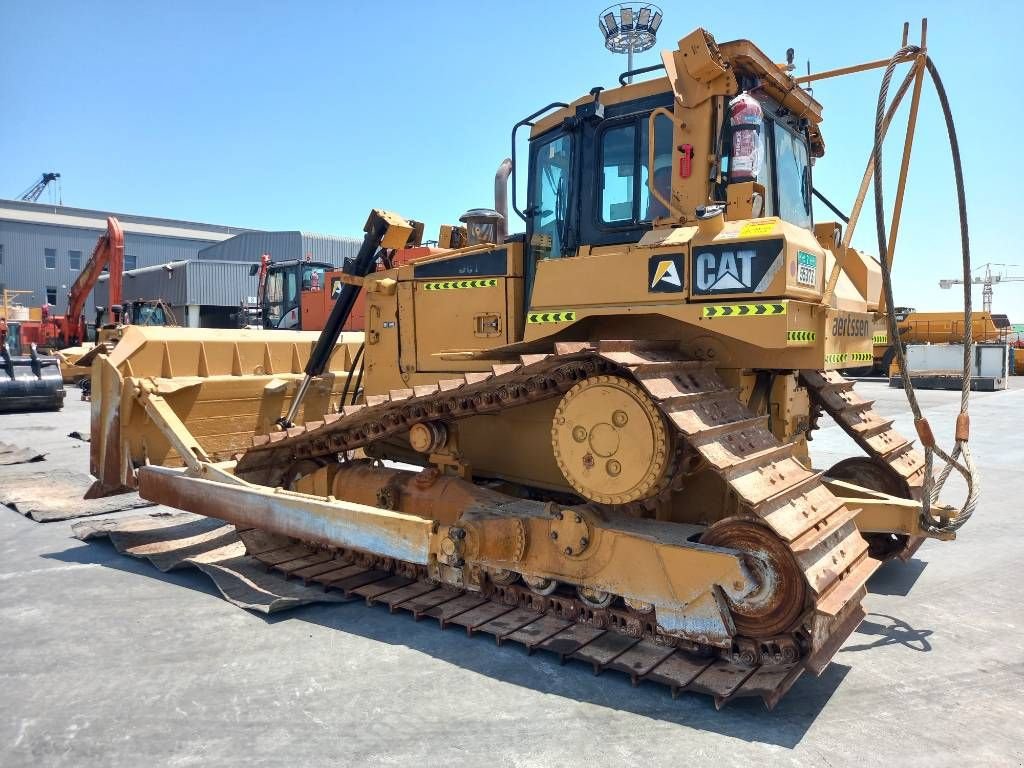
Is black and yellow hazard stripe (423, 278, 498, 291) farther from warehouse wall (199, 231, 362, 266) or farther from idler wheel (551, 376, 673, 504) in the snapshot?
warehouse wall (199, 231, 362, 266)

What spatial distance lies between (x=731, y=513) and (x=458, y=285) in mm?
2665

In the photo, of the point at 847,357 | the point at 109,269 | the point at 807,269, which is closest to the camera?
the point at 807,269

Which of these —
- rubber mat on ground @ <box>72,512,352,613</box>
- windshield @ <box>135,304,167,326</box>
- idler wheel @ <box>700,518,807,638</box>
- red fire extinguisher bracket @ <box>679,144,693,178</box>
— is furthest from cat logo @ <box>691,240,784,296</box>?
windshield @ <box>135,304,167,326</box>

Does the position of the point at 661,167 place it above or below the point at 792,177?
below

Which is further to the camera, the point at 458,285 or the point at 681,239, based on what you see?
the point at 458,285

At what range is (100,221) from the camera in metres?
48.9

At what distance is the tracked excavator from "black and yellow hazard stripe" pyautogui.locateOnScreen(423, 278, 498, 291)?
24 millimetres

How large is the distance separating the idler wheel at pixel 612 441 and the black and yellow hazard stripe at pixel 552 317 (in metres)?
0.62

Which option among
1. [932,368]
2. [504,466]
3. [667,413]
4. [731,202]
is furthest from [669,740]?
[932,368]

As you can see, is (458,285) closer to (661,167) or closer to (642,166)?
(642,166)

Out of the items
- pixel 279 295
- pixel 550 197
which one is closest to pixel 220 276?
pixel 279 295

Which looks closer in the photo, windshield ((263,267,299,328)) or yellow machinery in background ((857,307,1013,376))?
windshield ((263,267,299,328))

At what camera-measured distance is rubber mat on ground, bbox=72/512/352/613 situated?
5.06 meters

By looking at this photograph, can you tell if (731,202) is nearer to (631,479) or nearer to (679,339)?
(679,339)
